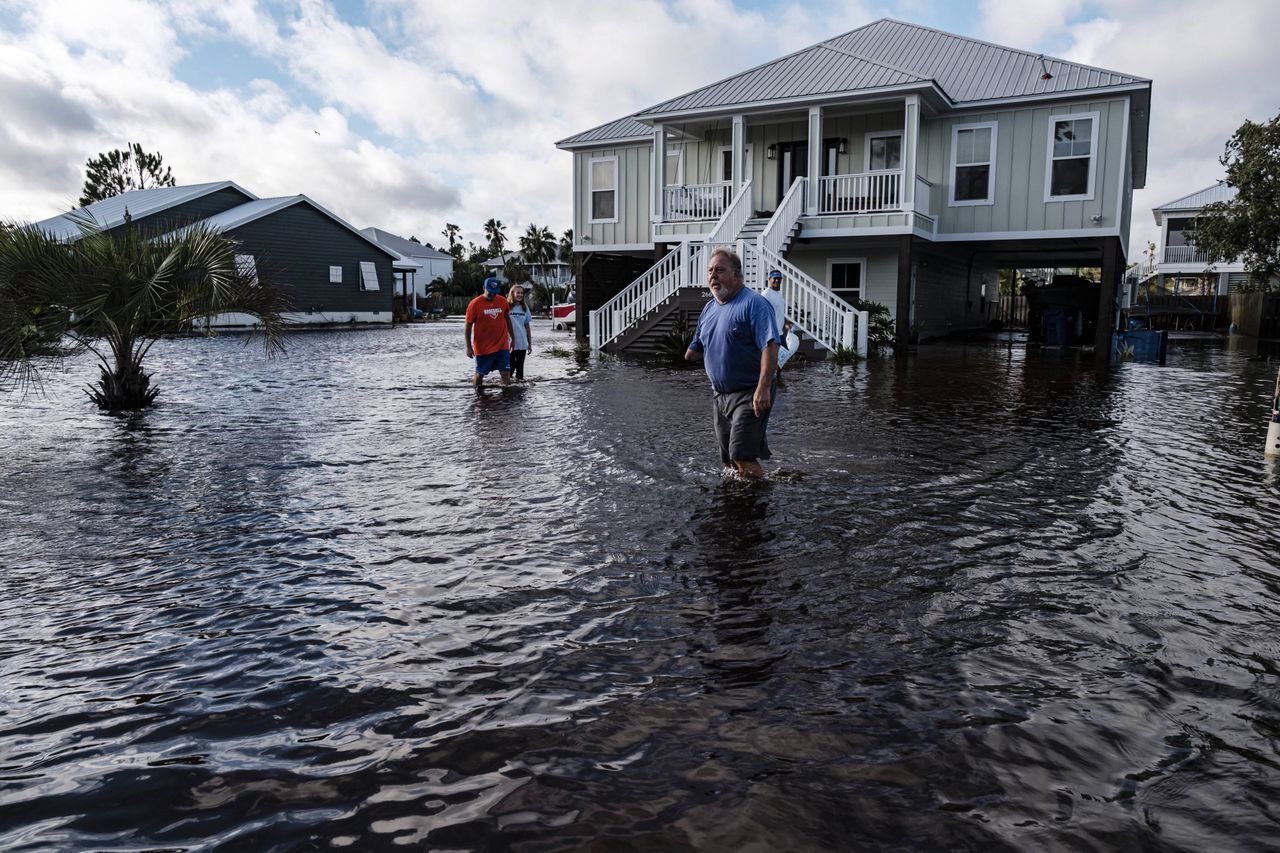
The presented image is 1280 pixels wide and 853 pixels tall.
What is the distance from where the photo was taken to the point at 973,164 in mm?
22172

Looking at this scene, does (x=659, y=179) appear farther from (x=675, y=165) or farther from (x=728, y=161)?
(x=728, y=161)

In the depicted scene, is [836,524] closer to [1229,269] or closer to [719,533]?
[719,533]

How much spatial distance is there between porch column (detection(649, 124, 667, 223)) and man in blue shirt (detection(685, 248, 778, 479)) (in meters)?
16.8

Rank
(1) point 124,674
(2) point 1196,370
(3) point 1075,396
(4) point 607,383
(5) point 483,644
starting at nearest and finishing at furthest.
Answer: (1) point 124,674
(5) point 483,644
(3) point 1075,396
(4) point 607,383
(2) point 1196,370

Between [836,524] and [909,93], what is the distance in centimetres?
1690

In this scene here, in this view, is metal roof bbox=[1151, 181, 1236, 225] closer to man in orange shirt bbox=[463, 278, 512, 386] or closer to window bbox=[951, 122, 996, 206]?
window bbox=[951, 122, 996, 206]

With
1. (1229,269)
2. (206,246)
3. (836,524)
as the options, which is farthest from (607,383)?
(1229,269)

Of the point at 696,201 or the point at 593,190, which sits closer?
the point at 696,201

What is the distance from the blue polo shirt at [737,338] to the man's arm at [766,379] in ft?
0.29

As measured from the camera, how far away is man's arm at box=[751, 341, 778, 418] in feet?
21.3

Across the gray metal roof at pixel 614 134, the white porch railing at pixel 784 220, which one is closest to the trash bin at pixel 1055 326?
the white porch railing at pixel 784 220

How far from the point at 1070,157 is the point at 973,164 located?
2.09m

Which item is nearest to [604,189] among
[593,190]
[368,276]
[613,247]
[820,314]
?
[593,190]

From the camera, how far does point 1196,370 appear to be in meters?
18.4
